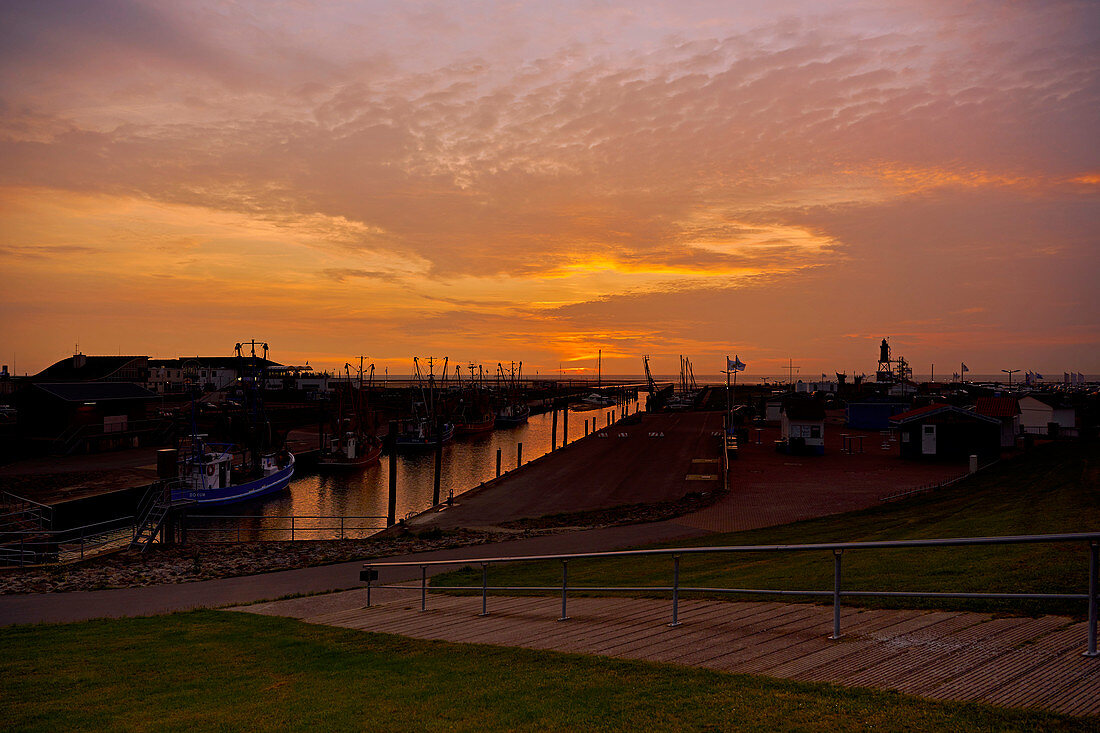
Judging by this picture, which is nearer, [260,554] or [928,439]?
[260,554]

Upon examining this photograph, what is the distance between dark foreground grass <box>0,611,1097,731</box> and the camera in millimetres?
5645

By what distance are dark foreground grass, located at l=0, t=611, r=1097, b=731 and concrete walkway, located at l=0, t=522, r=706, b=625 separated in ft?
17.0

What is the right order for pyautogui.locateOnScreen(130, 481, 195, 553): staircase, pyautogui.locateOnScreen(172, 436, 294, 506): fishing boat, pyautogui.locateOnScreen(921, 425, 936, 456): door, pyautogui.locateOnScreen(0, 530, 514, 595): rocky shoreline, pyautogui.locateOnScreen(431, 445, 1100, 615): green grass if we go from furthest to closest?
pyautogui.locateOnScreen(921, 425, 936, 456): door → pyautogui.locateOnScreen(172, 436, 294, 506): fishing boat → pyautogui.locateOnScreen(130, 481, 195, 553): staircase → pyautogui.locateOnScreen(0, 530, 514, 595): rocky shoreline → pyautogui.locateOnScreen(431, 445, 1100, 615): green grass

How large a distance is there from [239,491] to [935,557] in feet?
160

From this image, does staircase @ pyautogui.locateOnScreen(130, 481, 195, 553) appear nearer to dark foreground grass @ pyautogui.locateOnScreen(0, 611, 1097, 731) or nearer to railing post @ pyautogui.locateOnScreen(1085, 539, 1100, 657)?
dark foreground grass @ pyautogui.locateOnScreen(0, 611, 1097, 731)

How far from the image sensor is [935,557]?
13.1 metres

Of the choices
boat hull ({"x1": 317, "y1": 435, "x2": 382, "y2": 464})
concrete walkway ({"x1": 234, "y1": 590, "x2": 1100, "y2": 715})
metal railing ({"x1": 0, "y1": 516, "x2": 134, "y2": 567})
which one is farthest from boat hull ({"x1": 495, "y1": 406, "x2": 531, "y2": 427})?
concrete walkway ({"x1": 234, "y1": 590, "x2": 1100, "y2": 715})

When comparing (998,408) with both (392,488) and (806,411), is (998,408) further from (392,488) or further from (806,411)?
(392,488)

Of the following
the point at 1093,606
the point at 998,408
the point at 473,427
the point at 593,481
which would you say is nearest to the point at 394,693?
the point at 1093,606

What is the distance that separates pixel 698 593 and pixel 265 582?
15.0 m

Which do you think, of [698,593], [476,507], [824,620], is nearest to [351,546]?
[476,507]

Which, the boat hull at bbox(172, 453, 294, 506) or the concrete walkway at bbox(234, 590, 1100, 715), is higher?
the concrete walkway at bbox(234, 590, 1100, 715)

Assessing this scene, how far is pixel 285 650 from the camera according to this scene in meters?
11.3

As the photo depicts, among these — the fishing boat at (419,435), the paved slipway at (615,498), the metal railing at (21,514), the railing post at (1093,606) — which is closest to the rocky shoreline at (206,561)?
the paved slipway at (615,498)
